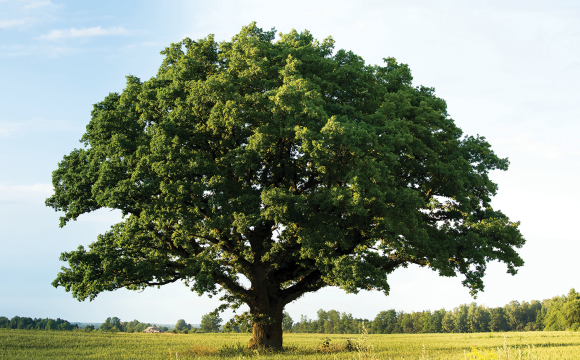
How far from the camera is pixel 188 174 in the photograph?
1892 centimetres

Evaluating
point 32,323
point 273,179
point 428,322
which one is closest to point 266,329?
point 273,179

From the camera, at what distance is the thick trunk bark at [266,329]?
2142 cm

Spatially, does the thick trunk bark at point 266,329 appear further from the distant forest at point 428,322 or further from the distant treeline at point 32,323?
the distant forest at point 428,322

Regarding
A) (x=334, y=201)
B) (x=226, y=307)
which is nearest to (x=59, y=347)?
(x=226, y=307)

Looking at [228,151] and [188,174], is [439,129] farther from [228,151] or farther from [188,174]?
[188,174]

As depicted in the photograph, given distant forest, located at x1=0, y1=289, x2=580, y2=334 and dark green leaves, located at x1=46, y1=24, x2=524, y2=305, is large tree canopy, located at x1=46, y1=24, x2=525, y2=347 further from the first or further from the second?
distant forest, located at x1=0, y1=289, x2=580, y2=334

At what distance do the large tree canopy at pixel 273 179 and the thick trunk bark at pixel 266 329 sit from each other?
3.3 inches

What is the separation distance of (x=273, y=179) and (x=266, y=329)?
8.24m

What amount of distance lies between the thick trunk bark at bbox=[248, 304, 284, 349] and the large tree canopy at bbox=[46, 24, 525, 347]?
0.28 ft

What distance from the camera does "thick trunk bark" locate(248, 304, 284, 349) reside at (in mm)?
21422

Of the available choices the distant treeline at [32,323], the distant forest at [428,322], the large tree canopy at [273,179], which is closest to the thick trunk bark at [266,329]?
the large tree canopy at [273,179]

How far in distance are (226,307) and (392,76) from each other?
16.5 m

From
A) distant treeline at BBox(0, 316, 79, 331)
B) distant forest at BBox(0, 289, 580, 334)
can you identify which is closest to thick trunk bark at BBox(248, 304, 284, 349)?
distant treeline at BBox(0, 316, 79, 331)

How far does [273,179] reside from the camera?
20.7 m
